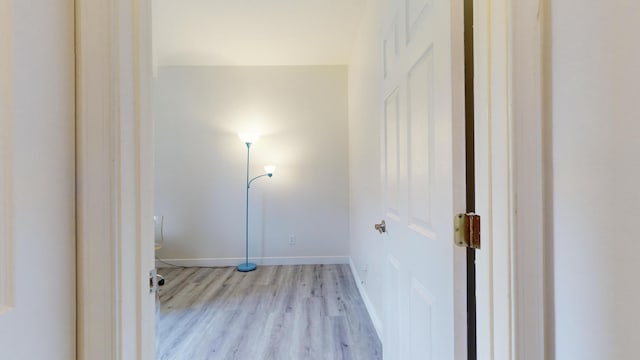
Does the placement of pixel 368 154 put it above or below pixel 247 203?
above

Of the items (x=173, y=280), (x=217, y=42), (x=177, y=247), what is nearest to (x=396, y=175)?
(x=217, y=42)

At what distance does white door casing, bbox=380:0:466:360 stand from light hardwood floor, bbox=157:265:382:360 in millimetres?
763

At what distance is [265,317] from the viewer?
236 cm

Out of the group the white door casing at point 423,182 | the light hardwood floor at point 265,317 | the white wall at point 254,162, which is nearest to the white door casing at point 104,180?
the white door casing at point 423,182

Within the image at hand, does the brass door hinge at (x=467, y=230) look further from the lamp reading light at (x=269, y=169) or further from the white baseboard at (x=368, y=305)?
the lamp reading light at (x=269, y=169)

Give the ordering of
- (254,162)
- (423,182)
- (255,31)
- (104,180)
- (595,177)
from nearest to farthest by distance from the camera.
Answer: (595,177) < (104,180) < (423,182) < (255,31) < (254,162)

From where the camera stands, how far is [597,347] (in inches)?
18.5

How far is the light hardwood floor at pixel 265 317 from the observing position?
1.90 meters

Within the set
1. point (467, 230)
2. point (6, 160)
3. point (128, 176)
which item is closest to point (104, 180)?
point (128, 176)

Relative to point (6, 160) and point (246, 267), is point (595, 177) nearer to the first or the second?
point (6, 160)

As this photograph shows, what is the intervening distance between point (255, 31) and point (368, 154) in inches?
69.5

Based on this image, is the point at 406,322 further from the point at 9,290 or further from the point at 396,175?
the point at 9,290

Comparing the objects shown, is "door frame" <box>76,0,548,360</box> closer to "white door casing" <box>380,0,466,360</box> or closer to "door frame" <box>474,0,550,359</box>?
"door frame" <box>474,0,550,359</box>

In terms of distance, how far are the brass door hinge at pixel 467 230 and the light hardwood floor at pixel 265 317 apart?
1434mm
